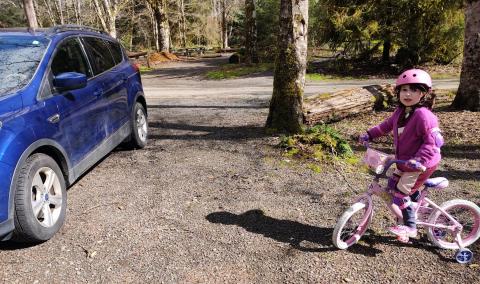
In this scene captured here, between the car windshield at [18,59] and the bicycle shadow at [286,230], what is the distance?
2405 mm

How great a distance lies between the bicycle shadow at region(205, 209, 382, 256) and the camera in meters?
3.61

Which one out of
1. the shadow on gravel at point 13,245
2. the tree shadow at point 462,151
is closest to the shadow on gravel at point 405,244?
the tree shadow at point 462,151

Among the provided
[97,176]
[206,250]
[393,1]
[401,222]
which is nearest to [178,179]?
[97,176]

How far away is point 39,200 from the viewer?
357 centimetres

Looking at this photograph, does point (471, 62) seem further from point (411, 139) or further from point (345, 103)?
point (411, 139)

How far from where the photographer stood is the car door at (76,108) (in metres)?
4.08

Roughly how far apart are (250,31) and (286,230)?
67.5 feet

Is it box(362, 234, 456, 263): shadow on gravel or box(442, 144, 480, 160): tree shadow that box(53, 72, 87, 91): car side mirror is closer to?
box(362, 234, 456, 263): shadow on gravel

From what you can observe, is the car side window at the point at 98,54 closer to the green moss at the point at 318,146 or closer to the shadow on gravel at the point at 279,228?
the shadow on gravel at the point at 279,228

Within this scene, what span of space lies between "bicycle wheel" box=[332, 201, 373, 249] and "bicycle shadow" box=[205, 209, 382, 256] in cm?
9

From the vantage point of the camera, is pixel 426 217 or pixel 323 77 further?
pixel 323 77

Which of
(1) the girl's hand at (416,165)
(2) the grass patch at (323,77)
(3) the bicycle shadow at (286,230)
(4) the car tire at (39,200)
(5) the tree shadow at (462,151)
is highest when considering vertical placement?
(1) the girl's hand at (416,165)

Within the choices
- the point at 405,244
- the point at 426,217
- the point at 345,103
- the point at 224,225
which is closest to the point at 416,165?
the point at 426,217

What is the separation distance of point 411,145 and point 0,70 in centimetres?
413
